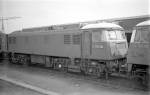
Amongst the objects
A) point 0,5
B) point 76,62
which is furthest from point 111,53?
point 0,5

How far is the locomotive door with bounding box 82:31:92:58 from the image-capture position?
11677 millimetres

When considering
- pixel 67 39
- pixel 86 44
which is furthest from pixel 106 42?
pixel 67 39

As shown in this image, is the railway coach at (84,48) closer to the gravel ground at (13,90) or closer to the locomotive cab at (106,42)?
the locomotive cab at (106,42)

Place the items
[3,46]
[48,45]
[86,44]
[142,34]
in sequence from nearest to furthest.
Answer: [142,34]
[86,44]
[48,45]
[3,46]

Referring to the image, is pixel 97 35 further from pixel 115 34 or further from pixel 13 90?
pixel 13 90

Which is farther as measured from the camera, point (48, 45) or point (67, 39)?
point (48, 45)

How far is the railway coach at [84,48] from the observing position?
1091 cm

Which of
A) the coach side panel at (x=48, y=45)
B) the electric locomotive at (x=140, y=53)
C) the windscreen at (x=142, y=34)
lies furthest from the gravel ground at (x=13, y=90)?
the windscreen at (x=142, y=34)

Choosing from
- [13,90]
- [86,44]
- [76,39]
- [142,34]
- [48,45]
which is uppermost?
[142,34]

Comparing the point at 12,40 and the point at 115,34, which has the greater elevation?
the point at 115,34

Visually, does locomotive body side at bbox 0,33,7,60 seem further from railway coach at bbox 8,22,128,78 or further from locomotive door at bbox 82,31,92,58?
locomotive door at bbox 82,31,92,58

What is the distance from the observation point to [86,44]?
1186 centimetres

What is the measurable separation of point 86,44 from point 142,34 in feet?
12.7

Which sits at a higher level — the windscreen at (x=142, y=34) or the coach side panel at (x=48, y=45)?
the windscreen at (x=142, y=34)
